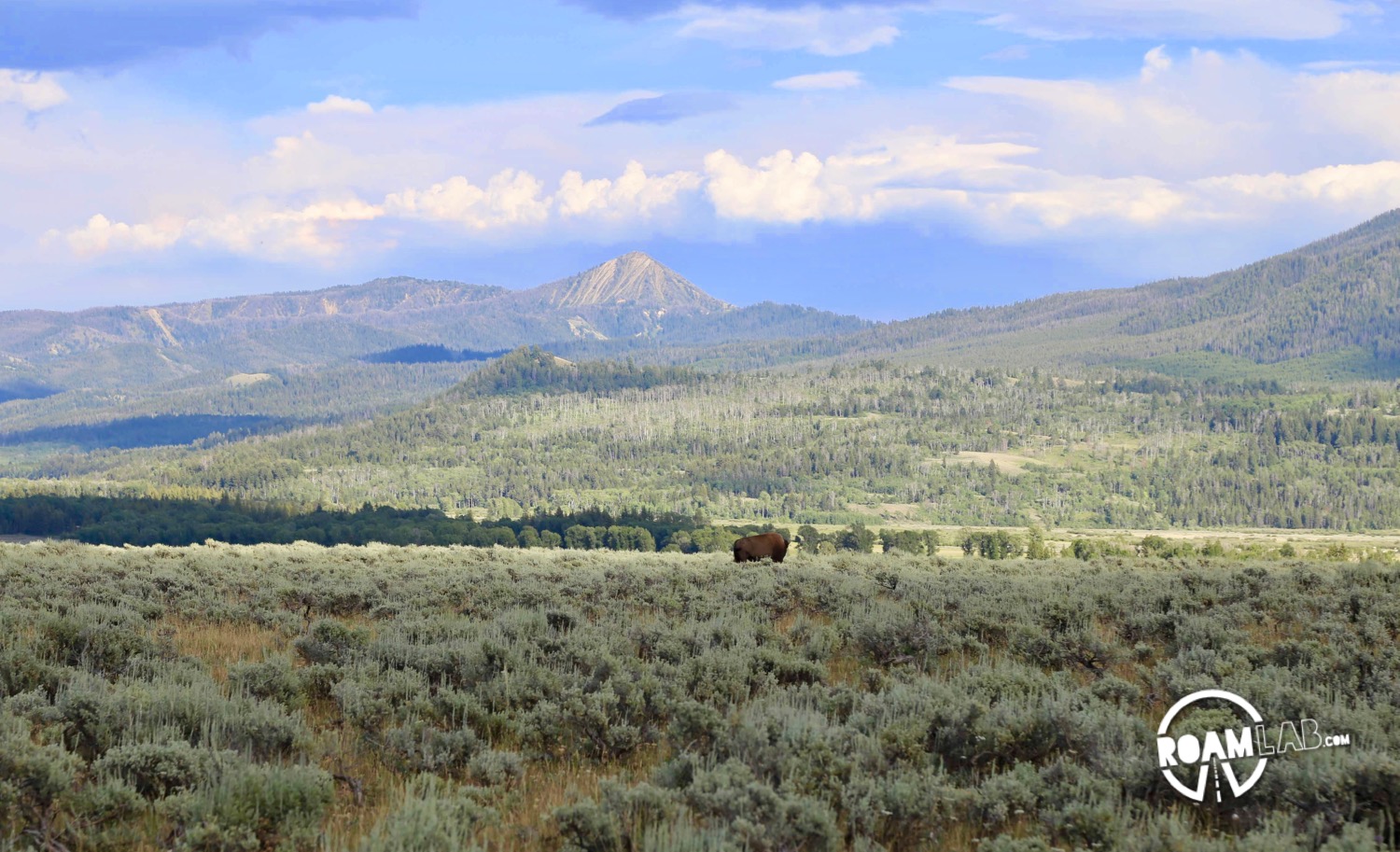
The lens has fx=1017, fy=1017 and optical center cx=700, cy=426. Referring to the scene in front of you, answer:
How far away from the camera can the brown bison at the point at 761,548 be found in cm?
2620

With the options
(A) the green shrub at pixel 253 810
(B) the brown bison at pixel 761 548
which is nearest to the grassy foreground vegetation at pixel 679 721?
(A) the green shrub at pixel 253 810

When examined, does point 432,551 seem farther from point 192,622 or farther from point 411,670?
point 411,670

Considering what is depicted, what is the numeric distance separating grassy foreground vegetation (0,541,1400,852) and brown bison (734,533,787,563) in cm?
926

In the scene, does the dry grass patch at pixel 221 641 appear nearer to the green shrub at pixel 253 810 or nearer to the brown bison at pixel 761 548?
the green shrub at pixel 253 810

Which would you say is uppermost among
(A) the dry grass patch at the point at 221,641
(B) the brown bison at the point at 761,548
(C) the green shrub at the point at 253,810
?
(C) the green shrub at the point at 253,810

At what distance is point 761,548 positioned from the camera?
2642 cm

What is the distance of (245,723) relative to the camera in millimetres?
8195

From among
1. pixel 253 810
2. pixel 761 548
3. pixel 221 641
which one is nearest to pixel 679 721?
pixel 253 810

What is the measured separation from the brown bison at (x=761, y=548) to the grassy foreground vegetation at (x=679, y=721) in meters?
9.26

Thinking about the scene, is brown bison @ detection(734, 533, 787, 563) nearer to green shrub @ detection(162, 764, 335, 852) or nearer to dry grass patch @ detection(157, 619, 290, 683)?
dry grass patch @ detection(157, 619, 290, 683)

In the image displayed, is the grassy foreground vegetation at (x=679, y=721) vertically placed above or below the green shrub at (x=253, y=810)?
below

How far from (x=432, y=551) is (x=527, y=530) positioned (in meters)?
84.1

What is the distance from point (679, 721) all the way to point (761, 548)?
17.9m

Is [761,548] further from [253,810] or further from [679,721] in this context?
[253,810]
